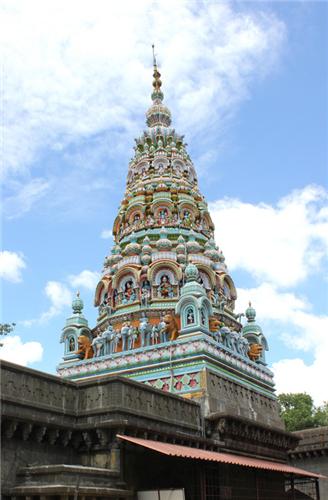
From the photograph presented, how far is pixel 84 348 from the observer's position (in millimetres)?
29312

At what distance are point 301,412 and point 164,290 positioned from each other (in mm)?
25013

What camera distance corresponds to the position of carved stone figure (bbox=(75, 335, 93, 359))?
29.2 meters

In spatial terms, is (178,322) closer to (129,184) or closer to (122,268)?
(122,268)

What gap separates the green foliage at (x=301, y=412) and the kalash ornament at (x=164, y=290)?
1889cm


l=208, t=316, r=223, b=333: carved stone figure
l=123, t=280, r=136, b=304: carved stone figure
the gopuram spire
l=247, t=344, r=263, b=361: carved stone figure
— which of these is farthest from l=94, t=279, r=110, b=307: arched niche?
the gopuram spire

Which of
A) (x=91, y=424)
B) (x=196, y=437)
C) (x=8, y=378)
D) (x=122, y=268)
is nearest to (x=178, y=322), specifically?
(x=122, y=268)

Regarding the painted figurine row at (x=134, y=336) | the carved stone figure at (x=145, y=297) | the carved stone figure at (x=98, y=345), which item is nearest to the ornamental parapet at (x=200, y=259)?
the carved stone figure at (x=145, y=297)

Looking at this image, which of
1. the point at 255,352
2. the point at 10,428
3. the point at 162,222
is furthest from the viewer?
the point at 162,222

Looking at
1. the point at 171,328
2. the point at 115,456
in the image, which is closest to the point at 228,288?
the point at 171,328

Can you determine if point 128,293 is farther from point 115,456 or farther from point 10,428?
point 10,428

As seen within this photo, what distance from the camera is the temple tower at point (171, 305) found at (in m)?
25.3

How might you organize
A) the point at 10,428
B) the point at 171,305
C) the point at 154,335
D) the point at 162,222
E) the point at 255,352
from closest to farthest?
the point at 10,428, the point at 154,335, the point at 171,305, the point at 255,352, the point at 162,222

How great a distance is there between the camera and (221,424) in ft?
72.8

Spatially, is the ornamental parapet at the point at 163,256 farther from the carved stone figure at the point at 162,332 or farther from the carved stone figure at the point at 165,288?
the carved stone figure at the point at 162,332
